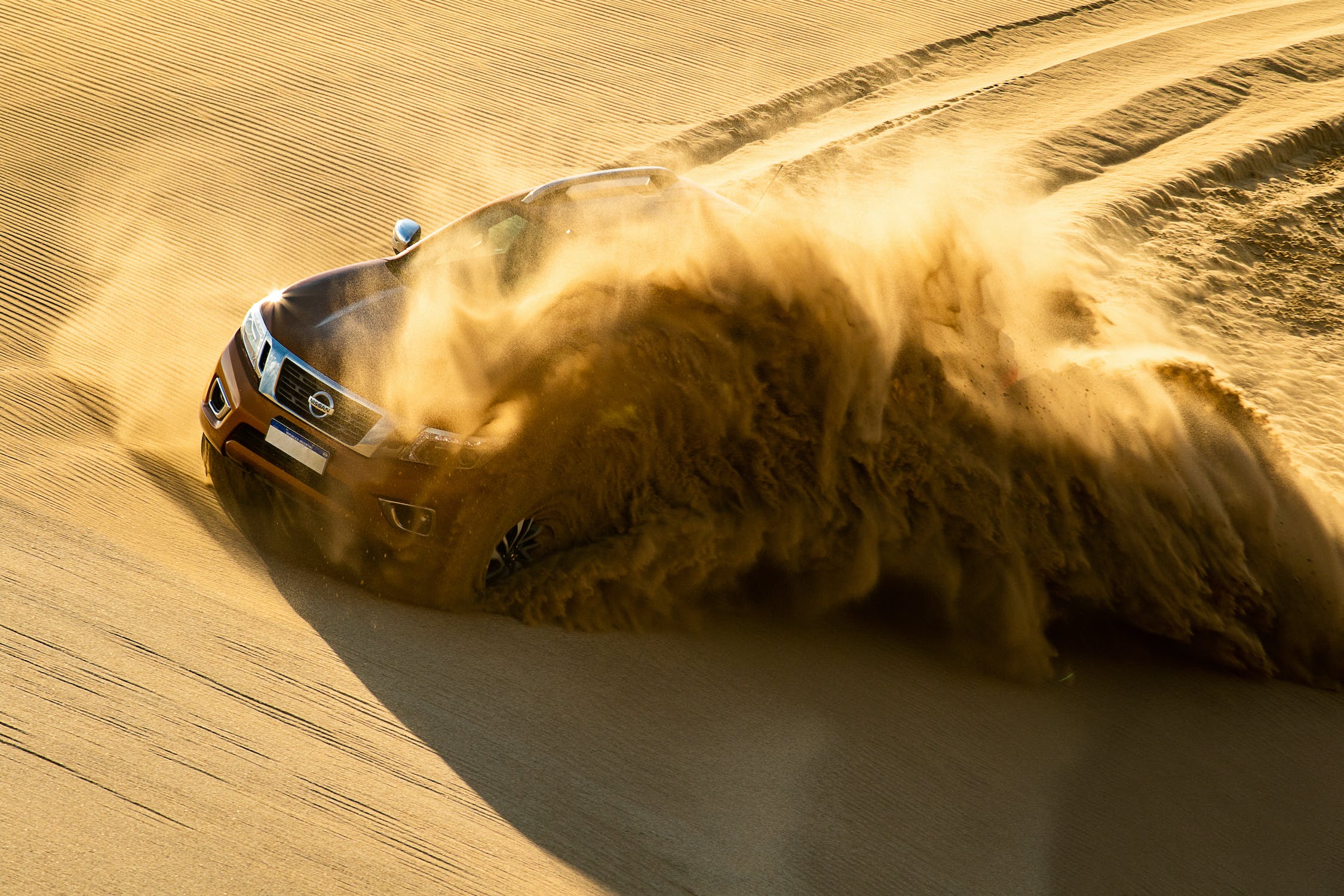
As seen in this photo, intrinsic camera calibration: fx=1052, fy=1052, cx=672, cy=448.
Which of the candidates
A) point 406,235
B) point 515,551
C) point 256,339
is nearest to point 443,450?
point 515,551

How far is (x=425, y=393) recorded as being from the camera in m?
4.88

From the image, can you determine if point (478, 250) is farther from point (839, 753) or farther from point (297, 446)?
point (839, 753)

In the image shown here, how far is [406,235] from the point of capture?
6.05m

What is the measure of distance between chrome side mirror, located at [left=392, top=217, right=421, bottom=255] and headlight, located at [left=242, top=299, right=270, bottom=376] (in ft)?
3.34

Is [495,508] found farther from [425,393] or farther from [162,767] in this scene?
[162,767]

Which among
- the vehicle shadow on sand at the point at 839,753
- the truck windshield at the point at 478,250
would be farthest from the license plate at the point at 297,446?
the truck windshield at the point at 478,250

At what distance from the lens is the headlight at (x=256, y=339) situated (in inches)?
198

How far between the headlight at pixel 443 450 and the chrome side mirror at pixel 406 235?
5.83 ft

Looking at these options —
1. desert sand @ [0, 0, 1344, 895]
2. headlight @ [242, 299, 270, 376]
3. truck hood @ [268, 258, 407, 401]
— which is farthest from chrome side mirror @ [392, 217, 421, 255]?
desert sand @ [0, 0, 1344, 895]

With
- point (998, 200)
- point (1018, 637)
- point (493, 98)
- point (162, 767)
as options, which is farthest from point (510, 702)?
point (493, 98)

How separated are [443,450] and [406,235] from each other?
188cm

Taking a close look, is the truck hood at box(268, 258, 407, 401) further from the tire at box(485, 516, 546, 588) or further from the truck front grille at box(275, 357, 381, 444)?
the tire at box(485, 516, 546, 588)

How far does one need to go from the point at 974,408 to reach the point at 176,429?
14.7 feet

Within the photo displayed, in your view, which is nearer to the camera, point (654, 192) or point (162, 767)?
point (162, 767)
